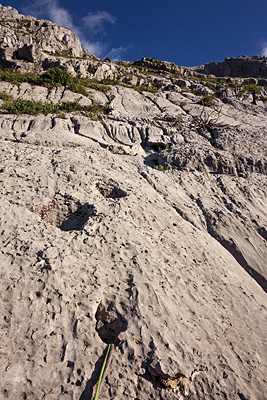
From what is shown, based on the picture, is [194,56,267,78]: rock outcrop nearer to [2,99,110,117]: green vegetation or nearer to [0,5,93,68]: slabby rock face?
[0,5,93,68]: slabby rock face

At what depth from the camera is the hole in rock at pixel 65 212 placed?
237 inches

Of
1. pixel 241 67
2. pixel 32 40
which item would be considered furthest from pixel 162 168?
pixel 241 67

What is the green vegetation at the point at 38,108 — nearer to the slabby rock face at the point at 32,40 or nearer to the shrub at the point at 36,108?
the shrub at the point at 36,108

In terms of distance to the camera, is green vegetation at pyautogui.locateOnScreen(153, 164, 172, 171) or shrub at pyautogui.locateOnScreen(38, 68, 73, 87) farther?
shrub at pyautogui.locateOnScreen(38, 68, 73, 87)

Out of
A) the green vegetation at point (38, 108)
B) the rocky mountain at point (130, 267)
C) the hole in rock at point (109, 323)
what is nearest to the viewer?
the rocky mountain at point (130, 267)

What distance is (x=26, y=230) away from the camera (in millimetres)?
5160

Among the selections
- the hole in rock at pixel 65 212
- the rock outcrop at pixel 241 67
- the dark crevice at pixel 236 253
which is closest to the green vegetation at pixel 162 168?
the dark crevice at pixel 236 253

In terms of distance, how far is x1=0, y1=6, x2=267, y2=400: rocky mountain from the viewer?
335cm

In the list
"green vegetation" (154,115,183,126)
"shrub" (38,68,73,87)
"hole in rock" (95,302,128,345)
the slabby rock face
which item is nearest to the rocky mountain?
"hole in rock" (95,302,128,345)

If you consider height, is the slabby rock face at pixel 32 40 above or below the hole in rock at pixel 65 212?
above

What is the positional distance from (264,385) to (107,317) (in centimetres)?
308

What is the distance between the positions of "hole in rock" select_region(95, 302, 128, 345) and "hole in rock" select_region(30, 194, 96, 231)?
241 cm

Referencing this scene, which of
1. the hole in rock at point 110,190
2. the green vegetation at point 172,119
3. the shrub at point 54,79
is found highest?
the green vegetation at point 172,119

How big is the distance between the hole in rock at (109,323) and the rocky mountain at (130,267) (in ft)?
0.06
